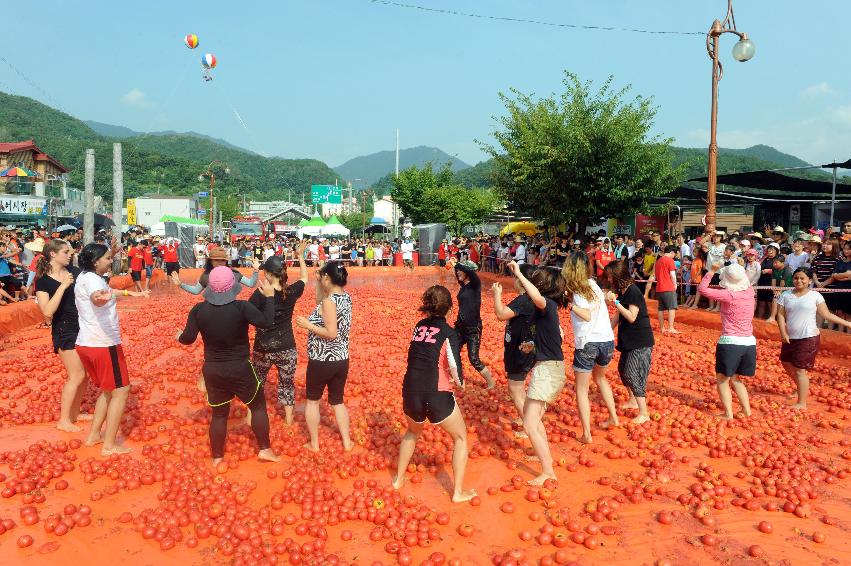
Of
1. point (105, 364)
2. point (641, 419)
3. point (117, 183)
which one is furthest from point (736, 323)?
point (117, 183)

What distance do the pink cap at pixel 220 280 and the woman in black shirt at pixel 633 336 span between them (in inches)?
167

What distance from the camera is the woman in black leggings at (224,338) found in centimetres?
503

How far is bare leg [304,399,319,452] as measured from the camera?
5.75m

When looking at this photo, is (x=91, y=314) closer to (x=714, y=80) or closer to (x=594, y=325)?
(x=594, y=325)

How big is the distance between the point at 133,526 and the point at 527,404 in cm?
357

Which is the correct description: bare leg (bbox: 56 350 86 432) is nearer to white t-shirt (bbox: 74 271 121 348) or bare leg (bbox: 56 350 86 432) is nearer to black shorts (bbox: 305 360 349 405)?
white t-shirt (bbox: 74 271 121 348)

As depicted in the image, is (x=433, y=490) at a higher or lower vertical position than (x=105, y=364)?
lower

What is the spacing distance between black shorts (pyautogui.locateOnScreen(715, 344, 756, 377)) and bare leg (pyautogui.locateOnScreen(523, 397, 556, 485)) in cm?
280

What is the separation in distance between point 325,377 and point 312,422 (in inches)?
23.5

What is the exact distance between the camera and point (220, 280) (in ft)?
16.4

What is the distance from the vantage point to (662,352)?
10453 millimetres

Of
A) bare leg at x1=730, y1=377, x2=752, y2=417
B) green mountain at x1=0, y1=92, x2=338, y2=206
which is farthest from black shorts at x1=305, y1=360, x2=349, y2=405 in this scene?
green mountain at x1=0, y1=92, x2=338, y2=206

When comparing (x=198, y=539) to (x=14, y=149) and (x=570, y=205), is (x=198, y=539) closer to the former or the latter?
(x=570, y=205)

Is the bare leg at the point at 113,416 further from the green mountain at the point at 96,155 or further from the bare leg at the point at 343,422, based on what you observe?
the green mountain at the point at 96,155
